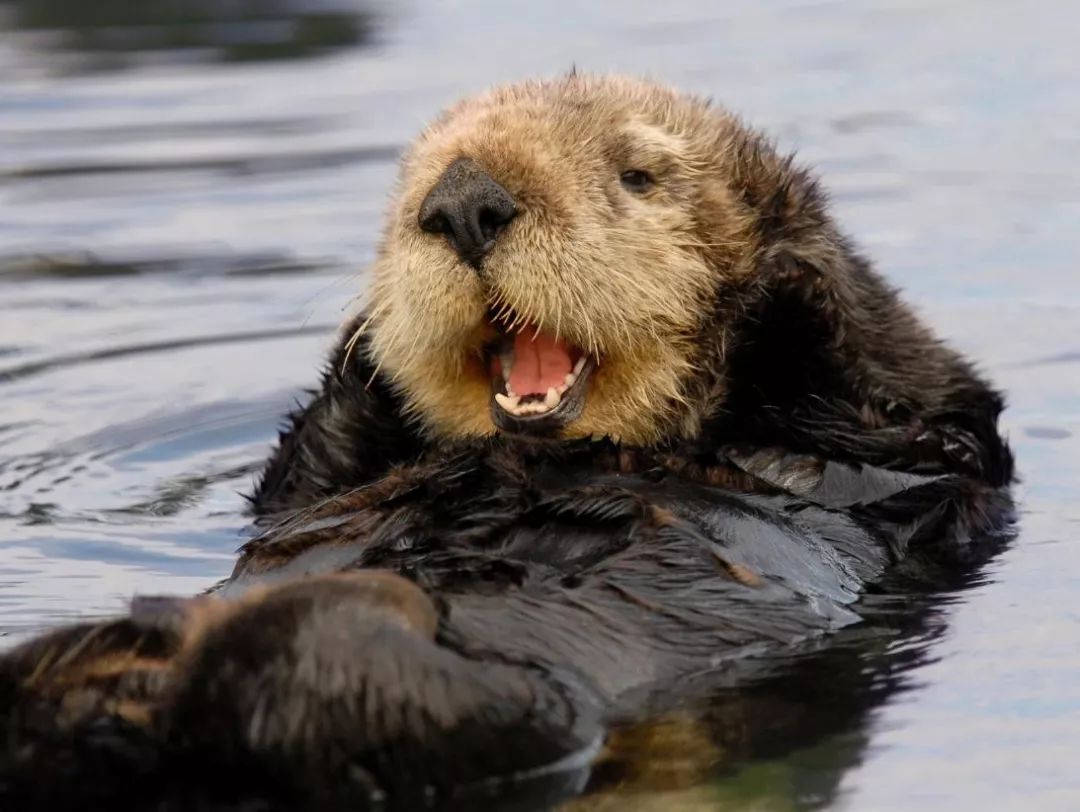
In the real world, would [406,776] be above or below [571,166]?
below

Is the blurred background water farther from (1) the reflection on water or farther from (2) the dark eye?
(2) the dark eye

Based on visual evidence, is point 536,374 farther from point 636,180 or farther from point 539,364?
point 636,180

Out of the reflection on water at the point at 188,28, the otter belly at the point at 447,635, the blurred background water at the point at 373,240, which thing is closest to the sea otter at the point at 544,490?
the otter belly at the point at 447,635

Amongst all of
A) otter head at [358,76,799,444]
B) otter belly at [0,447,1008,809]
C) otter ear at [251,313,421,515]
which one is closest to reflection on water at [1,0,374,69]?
otter ear at [251,313,421,515]

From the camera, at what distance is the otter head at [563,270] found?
4.88 meters

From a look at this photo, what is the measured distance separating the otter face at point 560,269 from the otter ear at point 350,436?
0.37 ft

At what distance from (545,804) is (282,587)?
59 centimetres

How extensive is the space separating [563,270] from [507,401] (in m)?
0.34

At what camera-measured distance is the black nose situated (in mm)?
4805

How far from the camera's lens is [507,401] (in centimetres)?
502

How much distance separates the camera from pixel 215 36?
13.6 meters

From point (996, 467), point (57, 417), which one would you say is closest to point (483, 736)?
point (996, 467)

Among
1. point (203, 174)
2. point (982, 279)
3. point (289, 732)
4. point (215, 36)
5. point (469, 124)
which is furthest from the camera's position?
point (215, 36)

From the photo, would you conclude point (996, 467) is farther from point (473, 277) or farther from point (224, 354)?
point (224, 354)
